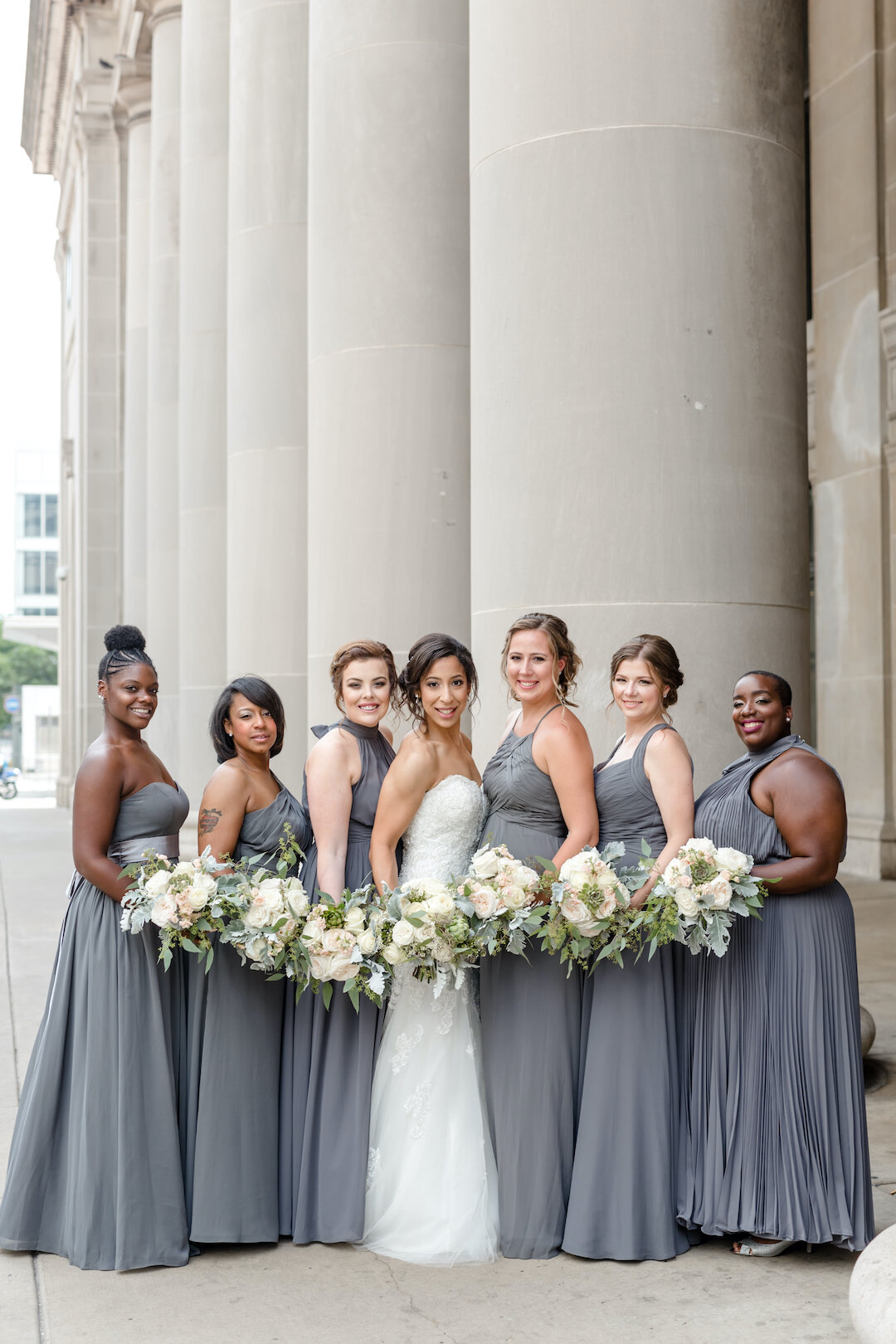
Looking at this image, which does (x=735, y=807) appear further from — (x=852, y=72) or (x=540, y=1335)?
(x=852, y=72)

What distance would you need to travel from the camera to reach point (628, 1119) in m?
5.27

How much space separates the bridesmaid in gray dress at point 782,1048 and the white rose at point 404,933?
114 centimetres

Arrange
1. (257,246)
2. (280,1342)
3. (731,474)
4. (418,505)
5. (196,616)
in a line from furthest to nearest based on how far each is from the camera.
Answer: (196,616) < (257,246) < (418,505) < (731,474) < (280,1342)

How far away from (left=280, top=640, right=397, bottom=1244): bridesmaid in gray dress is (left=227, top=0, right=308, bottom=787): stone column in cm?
940

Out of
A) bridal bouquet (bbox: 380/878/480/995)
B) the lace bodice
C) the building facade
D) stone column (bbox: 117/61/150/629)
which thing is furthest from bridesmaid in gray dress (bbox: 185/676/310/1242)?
stone column (bbox: 117/61/150/629)

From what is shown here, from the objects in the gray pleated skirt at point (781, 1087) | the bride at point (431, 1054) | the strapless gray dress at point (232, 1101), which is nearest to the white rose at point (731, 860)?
the gray pleated skirt at point (781, 1087)

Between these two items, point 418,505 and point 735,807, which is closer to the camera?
point 735,807

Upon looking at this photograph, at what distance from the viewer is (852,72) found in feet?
51.0

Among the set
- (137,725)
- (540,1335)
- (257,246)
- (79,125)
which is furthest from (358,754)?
(79,125)

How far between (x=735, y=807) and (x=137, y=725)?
7.71 feet

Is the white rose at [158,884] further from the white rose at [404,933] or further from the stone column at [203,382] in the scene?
the stone column at [203,382]

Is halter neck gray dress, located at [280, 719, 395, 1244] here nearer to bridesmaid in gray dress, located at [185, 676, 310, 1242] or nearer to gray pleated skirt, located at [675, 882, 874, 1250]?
bridesmaid in gray dress, located at [185, 676, 310, 1242]

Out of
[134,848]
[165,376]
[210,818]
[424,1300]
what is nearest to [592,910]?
[424,1300]

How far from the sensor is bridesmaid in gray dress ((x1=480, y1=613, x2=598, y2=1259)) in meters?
5.34
